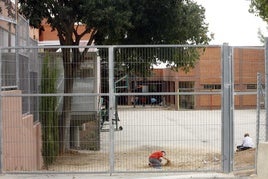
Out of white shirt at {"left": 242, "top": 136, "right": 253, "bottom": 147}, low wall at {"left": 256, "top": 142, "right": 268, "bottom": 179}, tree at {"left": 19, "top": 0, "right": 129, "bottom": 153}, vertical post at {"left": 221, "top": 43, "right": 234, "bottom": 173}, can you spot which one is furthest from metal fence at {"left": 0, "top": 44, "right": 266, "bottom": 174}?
white shirt at {"left": 242, "top": 136, "right": 253, "bottom": 147}

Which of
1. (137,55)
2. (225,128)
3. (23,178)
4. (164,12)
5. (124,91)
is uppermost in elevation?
(164,12)

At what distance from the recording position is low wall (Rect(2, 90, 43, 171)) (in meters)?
11.8

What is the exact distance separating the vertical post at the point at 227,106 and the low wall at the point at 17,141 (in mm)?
4225

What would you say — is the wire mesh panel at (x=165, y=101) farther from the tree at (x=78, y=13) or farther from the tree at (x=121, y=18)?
the tree at (x=78, y=13)

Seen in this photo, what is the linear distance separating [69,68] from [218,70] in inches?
158

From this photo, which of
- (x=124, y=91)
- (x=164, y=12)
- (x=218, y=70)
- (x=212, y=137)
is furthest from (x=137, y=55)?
(x=164, y=12)

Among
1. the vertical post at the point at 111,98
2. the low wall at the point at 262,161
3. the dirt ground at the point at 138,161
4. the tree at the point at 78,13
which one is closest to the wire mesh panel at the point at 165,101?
the vertical post at the point at 111,98

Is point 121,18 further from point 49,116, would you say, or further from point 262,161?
point 262,161

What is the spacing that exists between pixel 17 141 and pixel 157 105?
10.0 ft

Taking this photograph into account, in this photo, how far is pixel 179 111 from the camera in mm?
11492

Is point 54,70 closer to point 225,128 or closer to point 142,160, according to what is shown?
point 142,160

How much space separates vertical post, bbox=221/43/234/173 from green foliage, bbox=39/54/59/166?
386 cm

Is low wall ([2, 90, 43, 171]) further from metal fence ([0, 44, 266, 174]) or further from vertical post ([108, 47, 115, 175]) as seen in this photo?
vertical post ([108, 47, 115, 175])

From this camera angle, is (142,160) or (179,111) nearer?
(179,111)
